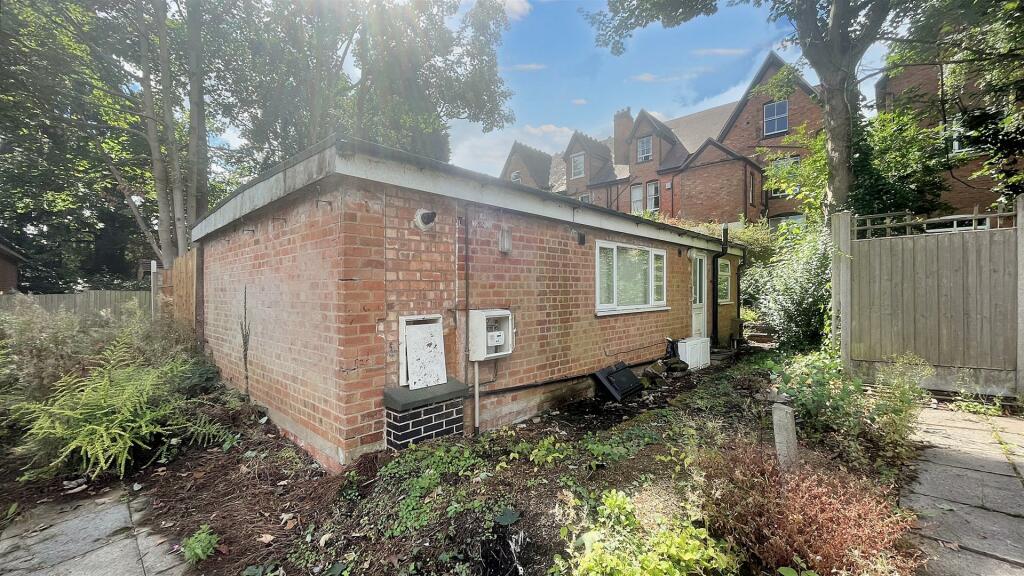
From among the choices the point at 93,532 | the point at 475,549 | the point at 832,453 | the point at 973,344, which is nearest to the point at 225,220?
the point at 93,532

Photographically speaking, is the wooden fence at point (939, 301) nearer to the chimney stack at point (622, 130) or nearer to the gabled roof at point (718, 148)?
the gabled roof at point (718, 148)

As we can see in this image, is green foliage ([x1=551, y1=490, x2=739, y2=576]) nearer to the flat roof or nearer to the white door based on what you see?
the flat roof

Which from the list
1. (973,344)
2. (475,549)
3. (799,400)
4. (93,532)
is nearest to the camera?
(475,549)

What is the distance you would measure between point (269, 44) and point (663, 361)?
15176 millimetres

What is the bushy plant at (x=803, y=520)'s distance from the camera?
199cm

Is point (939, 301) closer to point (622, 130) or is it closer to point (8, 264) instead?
point (622, 130)

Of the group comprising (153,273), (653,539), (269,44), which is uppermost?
(269,44)

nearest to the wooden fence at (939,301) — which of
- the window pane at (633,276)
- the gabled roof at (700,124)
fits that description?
the window pane at (633,276)

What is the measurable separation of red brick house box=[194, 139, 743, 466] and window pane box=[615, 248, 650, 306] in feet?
0.69

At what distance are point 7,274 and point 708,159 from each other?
32672mm

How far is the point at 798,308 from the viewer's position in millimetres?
7934

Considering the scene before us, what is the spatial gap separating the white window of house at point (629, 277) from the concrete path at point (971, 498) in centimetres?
388

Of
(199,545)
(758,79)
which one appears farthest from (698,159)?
(199,545)

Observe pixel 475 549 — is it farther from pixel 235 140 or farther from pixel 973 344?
pixel 235 140
